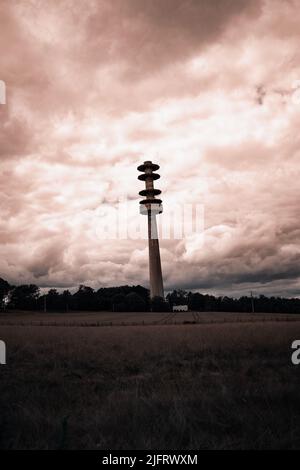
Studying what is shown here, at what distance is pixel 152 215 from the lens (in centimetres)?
10275

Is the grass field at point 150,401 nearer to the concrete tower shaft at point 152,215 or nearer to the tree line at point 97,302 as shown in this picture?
the concrete tower shaft at point 152,215

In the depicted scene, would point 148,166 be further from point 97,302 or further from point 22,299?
point 22,299

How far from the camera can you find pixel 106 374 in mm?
14086

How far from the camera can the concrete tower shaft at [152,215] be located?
9538 cm

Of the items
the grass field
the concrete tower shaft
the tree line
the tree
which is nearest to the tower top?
the concrete tower shaft

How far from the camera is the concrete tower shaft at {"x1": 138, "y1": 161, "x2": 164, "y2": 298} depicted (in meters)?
95.4

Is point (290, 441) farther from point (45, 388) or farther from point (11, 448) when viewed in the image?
point (45, 388)

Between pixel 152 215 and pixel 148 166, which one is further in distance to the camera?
pixel 148 166

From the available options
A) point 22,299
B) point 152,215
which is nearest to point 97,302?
point 22,299

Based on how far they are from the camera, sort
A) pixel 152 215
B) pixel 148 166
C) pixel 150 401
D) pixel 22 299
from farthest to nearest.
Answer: pixel 22 299 < pixel 148 166 < pixel 152 215 < pixel 150 401

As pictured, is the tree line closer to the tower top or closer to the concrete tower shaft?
the concrete tower shaft

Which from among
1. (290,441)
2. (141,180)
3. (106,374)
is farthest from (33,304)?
(290,441)

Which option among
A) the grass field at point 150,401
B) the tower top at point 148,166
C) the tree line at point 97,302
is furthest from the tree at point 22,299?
the grass field at point 150,401

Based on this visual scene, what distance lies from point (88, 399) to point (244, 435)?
4927mm
